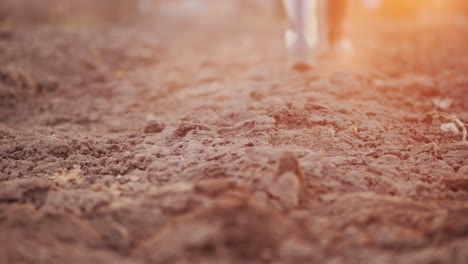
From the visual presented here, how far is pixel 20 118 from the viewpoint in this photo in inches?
110

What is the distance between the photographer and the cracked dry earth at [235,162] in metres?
1.19

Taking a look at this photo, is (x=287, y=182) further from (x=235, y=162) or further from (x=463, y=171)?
(x=463, y=171)

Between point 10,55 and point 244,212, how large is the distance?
358 centimetres

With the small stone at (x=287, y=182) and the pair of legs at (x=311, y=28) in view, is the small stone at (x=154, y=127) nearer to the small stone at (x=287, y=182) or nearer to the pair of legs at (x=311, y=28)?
the small stone at (x=287, y=182)

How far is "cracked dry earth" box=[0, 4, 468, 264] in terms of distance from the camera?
3.92 ft

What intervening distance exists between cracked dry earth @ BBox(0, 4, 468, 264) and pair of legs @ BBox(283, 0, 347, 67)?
23 cm

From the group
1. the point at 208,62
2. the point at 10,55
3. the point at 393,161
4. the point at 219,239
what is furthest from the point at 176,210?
the point at 10,55

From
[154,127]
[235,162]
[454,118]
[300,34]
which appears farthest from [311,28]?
[235,162]

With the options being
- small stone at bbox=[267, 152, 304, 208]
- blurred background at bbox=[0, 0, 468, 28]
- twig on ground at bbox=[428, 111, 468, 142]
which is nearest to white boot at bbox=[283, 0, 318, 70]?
twig on ground at bbox=[428, 111, 468, 142]

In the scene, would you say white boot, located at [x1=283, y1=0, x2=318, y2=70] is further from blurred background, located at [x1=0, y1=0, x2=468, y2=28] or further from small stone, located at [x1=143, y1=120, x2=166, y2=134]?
blurred background, located at [x1=0, y1=0, x2=468, y2=28]

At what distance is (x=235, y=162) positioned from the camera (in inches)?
63.0

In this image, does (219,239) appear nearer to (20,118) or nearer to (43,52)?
(20,118)

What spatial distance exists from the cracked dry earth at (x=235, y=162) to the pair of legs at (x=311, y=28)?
233 mm

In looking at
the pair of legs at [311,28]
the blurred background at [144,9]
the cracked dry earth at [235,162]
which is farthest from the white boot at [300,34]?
the blurred background at [144,9]
